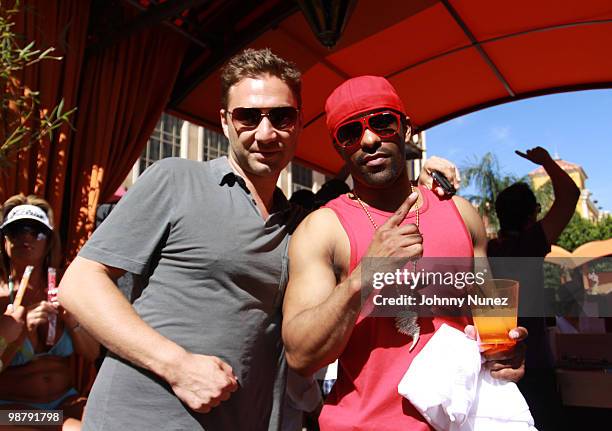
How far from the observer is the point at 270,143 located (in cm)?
184

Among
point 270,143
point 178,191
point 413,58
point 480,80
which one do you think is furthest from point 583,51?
point 178,191

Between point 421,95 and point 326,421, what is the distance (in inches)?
183

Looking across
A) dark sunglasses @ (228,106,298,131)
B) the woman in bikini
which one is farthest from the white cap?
dark sunglasses @ (228,106,298,131)

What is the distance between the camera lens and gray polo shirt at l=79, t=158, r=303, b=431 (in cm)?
156

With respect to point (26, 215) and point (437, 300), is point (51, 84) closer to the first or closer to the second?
point (26, 215)

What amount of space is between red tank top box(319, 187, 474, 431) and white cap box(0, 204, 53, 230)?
237 centimetres

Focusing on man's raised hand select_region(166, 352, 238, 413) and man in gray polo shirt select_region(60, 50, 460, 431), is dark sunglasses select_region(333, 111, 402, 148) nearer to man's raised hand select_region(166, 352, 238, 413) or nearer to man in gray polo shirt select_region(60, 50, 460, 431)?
man in gray polo shirt select_region(60, 50, 460, 431)

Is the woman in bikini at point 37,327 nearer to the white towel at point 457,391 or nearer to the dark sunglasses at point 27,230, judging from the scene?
the dark sunglasses at point 27,230

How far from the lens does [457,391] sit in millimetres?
1408

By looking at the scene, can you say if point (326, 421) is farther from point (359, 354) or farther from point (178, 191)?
point (178, 191)

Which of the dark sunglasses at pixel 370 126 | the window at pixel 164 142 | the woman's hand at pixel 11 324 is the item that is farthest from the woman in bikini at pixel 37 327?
the window at pixel 164 142

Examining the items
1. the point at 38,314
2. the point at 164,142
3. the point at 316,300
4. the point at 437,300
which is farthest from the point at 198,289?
the point at 164,142

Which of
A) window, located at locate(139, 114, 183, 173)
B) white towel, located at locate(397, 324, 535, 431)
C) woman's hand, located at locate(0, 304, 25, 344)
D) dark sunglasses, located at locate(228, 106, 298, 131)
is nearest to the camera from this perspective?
white towel, located at locate(397, 324, 535, 431)

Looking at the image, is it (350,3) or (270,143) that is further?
(350,3)
